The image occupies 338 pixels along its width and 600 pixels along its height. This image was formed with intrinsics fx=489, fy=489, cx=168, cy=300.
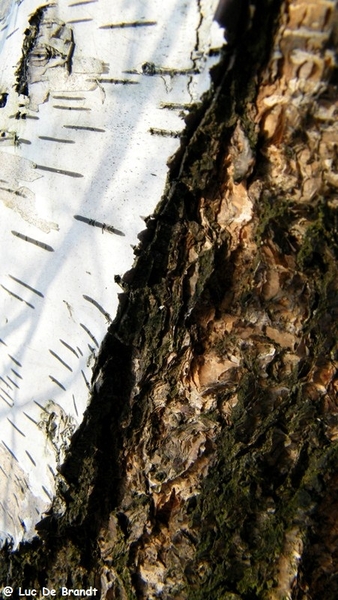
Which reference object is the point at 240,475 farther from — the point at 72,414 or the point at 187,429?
the point at 72,414

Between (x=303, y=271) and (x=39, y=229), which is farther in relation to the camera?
(x=39, y=229)

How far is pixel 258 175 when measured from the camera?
0.80 metres

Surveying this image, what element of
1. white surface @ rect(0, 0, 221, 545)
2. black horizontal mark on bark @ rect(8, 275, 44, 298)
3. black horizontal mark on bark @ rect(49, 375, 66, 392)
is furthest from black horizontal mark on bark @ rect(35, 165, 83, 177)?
black horizontal mark on bark @ rect(49, 375, 66, 392)

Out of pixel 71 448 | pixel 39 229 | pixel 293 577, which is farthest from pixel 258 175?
pixel 293 577

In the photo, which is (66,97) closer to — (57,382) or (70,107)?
(70,107)

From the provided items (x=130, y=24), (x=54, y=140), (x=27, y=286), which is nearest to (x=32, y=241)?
(x=27, y=286)

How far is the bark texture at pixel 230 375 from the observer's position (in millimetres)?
758

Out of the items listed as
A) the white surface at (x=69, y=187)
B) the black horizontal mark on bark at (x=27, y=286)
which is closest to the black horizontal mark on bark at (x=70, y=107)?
the white surface at (x=69, y=187)

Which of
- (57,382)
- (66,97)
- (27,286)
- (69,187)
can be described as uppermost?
(66,97)

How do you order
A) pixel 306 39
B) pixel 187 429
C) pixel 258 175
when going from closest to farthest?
pixel 306 39
pixel 258 175
pixel 187 429

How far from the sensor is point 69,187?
943 millimetres

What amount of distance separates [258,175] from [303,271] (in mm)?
190

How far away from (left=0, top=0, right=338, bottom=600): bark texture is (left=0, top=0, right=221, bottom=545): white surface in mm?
55

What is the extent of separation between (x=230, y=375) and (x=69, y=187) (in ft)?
1.57
